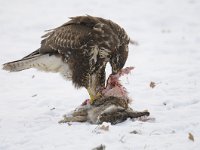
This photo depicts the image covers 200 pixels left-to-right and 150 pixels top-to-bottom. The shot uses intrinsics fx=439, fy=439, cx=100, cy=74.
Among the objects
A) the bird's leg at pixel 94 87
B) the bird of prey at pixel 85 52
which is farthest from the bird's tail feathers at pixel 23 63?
the bird's leg at pixel 94 87

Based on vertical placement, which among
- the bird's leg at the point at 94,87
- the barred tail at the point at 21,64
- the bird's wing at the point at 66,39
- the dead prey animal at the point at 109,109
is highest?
the bird's wing at the point at 66,39

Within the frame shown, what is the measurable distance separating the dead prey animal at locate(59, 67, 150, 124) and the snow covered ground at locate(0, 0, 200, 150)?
165mm

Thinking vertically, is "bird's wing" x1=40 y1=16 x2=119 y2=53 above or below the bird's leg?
above

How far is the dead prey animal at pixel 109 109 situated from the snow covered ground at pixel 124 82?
0.17 metres

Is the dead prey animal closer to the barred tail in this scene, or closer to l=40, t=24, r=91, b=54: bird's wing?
l=40, t=24, r=91, b=54: bird's wing

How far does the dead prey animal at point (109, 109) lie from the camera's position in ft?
18.8

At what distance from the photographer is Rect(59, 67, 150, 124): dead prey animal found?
573cm

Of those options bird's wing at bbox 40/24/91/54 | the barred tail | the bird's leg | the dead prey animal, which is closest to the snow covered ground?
the dead prey animal

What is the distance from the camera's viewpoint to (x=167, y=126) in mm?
5422

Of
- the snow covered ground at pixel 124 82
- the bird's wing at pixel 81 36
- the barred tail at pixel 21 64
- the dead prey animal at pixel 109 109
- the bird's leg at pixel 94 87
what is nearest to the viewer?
the snow covered ground at pixel 124 82

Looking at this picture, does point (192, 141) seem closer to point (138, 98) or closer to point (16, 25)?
point (138, 98)

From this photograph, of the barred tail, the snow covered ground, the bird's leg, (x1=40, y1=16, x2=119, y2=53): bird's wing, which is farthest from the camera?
the barred tail

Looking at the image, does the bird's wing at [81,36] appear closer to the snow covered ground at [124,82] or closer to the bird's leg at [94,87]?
the bird's leg at [94,87]

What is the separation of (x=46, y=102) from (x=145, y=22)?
561 centimetres
